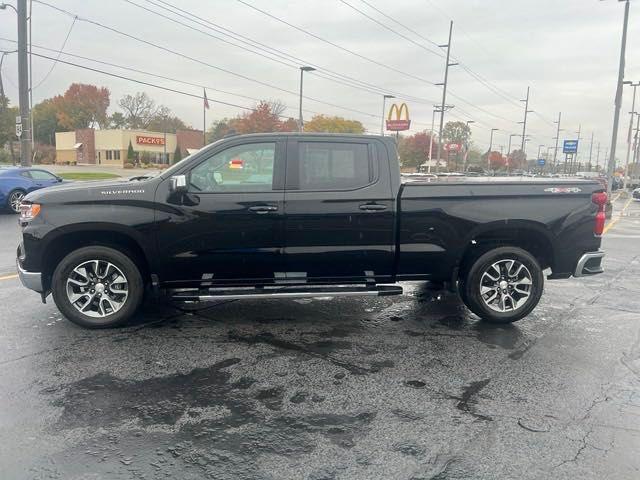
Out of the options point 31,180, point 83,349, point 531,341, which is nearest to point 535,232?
point 531,341

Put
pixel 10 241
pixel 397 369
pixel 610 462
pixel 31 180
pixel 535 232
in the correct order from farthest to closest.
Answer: pixel 31 180 → pixel 10 241 → pixel 535 232 → pixel 397 369 → pixel 610 462

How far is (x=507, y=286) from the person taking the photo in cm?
578

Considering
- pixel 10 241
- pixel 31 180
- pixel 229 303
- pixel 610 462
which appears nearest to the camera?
pixel 610 462

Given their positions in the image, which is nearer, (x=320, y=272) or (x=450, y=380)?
(x=450, y=380)

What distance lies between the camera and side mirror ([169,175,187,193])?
16.7 ft

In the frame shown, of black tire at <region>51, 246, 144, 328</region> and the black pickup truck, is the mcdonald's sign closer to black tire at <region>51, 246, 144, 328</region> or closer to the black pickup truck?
the black pickup truck

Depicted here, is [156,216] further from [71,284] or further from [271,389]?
[271,389]

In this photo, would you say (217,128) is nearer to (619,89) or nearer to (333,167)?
(619,89)

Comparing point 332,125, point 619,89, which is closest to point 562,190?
point 619,89

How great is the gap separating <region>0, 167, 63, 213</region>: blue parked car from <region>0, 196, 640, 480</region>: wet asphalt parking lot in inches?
463

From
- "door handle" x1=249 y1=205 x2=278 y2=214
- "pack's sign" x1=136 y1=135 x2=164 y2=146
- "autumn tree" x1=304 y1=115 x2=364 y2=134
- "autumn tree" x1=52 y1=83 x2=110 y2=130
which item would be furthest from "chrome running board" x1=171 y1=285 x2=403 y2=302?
"autumn tree" x1=52 y1=83 x2=110 y2=130

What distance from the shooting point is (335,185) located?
5422mm

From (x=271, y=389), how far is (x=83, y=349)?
6.36 feet

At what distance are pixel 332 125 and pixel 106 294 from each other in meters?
70.6
